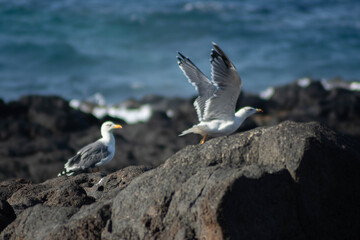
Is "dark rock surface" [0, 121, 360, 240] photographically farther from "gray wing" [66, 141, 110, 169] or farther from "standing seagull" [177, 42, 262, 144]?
"gray wing" [66, 141, 110, 169]

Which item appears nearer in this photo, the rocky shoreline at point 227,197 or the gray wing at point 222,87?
the rocky shoreline at point 227,197

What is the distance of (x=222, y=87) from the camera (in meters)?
6.36

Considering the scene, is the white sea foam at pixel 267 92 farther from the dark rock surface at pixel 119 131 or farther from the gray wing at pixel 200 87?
the gray wing at pixel 200 87

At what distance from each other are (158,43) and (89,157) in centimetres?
2142

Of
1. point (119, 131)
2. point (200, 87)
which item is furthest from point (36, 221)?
point (119, 131)

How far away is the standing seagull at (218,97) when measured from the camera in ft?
20.2

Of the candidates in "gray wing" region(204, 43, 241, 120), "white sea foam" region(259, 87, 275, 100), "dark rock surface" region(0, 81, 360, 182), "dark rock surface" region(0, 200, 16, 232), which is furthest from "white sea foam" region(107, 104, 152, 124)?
"dark rock surface" region(0, 200, 16, 232)

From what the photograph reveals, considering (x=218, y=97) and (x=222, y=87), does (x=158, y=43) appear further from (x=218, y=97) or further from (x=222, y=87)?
(x=222, y=87)

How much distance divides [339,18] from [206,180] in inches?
1164

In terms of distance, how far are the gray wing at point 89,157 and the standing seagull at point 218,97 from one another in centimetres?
120

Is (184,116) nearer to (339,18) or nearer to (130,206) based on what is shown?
(130,206)

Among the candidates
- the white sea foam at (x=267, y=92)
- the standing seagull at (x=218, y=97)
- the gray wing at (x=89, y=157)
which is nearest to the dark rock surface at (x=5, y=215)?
the gray wing at (x=89, y=157)

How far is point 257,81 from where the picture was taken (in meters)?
22.0

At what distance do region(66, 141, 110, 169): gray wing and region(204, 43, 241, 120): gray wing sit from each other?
1.57 meters
